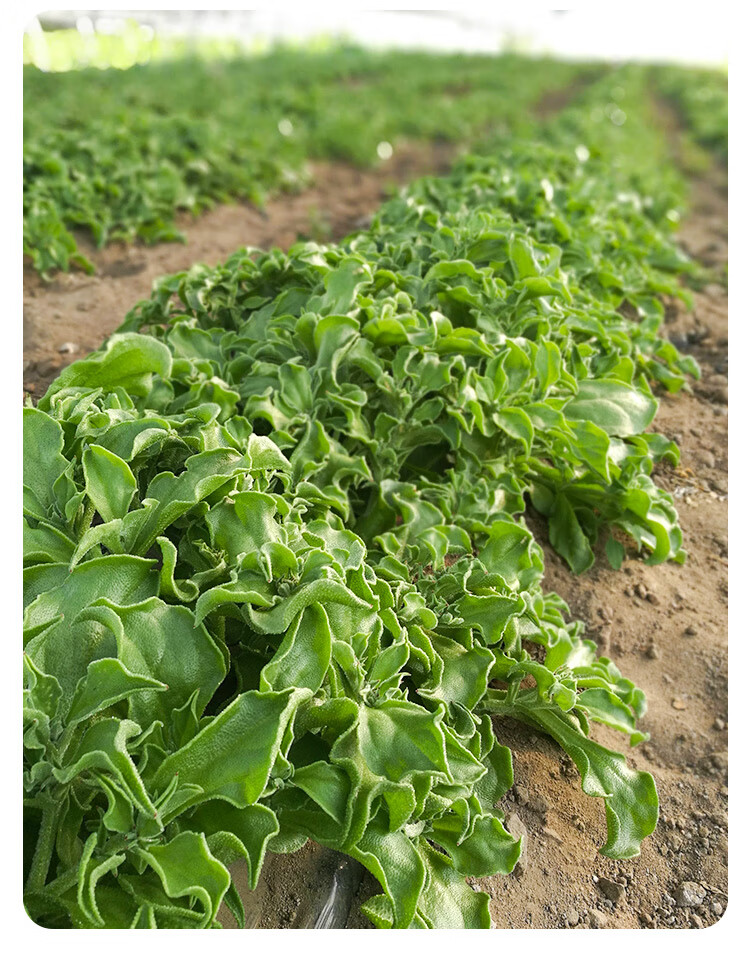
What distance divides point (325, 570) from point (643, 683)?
60.7 inches

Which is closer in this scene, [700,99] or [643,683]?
[643,683]

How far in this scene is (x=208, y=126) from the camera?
723 cm

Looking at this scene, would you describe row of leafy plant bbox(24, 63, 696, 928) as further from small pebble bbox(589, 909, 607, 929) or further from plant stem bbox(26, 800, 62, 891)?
small pebble bbox(589, 909, 607, 929)

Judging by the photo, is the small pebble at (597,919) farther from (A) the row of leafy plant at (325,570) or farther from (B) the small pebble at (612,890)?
(A) the row of leafy plant at (325,570)

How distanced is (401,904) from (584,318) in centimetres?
255

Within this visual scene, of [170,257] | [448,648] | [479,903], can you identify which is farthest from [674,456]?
[170,257]

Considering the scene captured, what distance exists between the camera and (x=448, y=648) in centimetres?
248

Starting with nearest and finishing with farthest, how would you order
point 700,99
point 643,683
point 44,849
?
point 44,849 → point 643,683 → point 700,99

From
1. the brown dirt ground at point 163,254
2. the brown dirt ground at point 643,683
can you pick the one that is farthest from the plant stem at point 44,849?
the brown dirt ground at point 163,254

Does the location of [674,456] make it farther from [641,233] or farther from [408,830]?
[641,233]

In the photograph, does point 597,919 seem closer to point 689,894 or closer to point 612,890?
point 612,890

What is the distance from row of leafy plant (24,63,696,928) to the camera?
1753mm

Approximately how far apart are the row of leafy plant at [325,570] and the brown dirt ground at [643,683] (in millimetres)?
127

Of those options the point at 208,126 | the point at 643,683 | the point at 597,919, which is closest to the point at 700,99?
the point at 208,126
